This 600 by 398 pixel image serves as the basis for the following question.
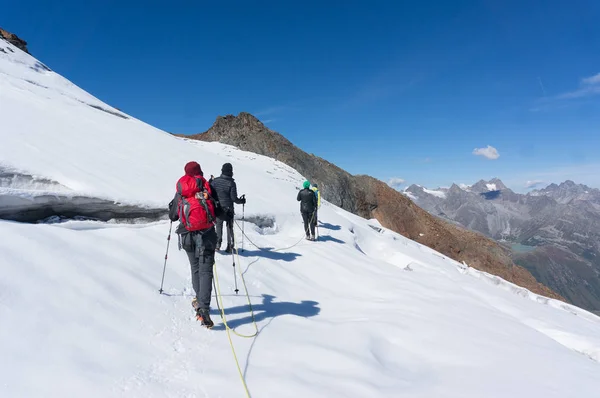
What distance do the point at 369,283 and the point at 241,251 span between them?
4.37 m

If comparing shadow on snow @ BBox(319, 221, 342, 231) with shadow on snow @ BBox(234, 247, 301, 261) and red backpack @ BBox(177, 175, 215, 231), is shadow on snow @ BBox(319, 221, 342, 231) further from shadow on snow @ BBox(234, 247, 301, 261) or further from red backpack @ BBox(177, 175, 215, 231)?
red backpack @ BBox(177, 175, 215, 231)

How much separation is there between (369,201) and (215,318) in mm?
46338

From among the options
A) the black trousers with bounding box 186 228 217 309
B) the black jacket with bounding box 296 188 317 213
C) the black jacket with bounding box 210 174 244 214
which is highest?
the black jacket with bounding box 296 188 317 213

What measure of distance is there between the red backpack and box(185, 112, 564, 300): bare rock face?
35908 mm

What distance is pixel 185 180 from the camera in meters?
5.68

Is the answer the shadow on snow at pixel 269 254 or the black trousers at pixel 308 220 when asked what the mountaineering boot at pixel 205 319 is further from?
the black trousers at pixel 308 220

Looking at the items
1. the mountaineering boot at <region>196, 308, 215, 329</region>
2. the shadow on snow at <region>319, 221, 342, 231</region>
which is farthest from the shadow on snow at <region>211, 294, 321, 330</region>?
the shadow on snow at <region>319, 221, 342, 231</region>

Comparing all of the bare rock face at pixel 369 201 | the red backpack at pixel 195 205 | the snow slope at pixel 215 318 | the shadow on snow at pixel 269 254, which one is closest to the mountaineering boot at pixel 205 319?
the snow slope at pixel 215 318

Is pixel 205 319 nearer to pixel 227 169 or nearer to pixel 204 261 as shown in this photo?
pixel 204 261

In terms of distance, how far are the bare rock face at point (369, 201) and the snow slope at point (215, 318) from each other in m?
31.4

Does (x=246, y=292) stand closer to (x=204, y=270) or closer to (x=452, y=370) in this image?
(x=204, y=270)

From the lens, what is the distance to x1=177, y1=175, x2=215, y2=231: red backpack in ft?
18.0

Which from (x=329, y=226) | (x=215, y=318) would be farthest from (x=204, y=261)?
(x=329, y=226)

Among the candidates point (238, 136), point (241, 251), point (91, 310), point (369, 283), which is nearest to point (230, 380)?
point (91, 310)
